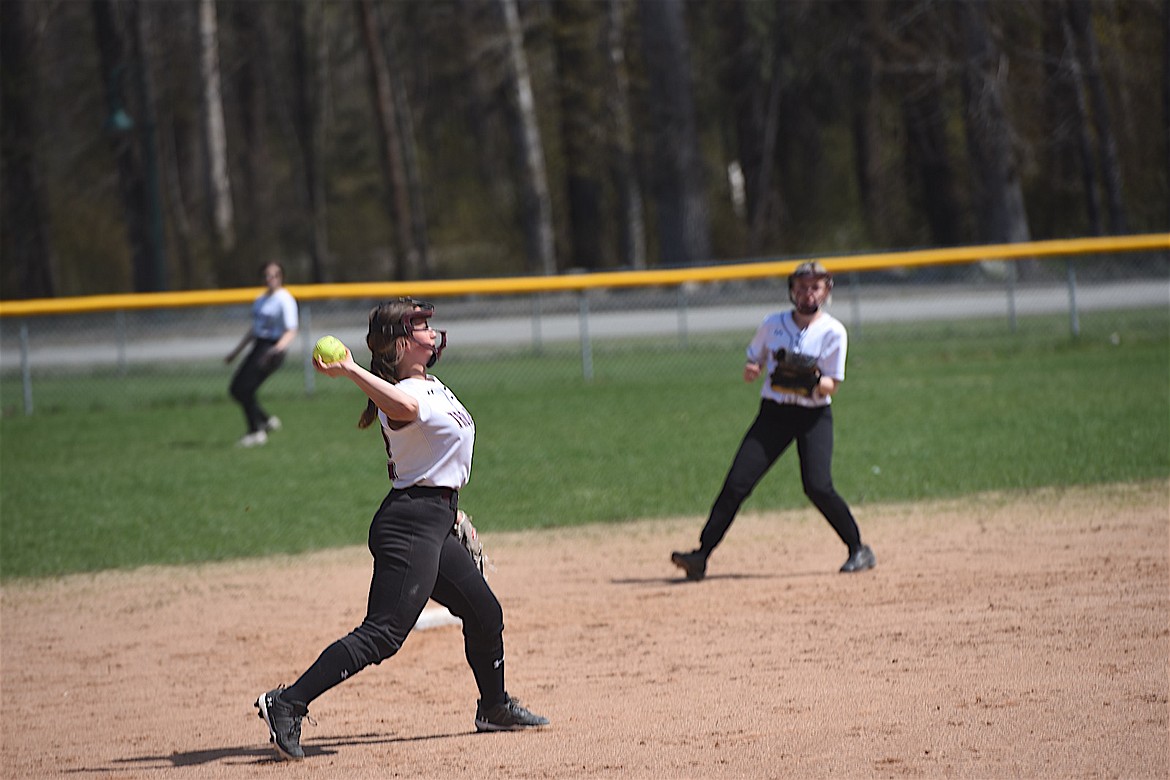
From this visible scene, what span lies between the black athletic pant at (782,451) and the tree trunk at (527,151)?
25.2 metres

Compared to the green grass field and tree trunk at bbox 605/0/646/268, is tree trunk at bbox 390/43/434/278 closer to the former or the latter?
tree trunk at bbox 605/0/646/268

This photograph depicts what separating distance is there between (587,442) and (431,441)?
31.5ft

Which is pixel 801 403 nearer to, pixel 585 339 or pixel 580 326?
pixel 585 339

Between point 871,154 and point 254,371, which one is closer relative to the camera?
point 254,371

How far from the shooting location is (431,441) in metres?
5.32

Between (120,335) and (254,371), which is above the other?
(120,335)

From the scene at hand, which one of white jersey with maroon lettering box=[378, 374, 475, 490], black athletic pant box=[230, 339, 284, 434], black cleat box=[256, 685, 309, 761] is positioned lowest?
black cleat box=[256, 685, 309, 761]

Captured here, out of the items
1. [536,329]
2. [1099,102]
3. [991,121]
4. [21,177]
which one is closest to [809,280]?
[536,329]

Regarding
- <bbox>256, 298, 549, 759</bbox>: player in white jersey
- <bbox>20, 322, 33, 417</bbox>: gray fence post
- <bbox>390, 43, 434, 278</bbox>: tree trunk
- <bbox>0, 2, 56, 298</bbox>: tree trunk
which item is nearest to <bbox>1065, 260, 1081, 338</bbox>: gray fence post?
<bbox>20, 322, 33, 417</bbox>: gray fence post

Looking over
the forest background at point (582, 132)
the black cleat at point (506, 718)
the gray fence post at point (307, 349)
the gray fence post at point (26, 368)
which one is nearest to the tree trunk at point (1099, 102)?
the forest background at point (582, 132)

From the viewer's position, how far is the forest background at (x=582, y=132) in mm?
29188

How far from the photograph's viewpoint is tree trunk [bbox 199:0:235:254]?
36594 millimetres

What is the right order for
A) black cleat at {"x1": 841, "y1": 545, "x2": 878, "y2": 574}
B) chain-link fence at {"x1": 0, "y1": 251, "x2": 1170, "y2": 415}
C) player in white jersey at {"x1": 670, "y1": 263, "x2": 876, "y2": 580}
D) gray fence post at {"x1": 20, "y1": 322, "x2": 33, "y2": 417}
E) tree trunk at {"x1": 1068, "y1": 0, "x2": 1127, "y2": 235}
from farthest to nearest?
tree trunk at {"x1": 1068, "y1": 0, "x2": 1127, "y2": 235}, chain-link fence at {"x1": 0, "y1": 251, "x2": 1170, "y2": 415}, gray fence post at {"x1": 20, "y1": 322, "x2": 33, "y2": 417}, black cleat at {"x1": 841, "y1": 545, "x2": 878, "y2": 574}, player in white jersey at {"x1": 670, "y1": 263, "x2": 876, "y2": 580}

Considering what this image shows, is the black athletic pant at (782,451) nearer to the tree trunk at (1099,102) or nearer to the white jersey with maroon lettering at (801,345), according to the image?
the white jersey with maroon lettering at (801,345)
